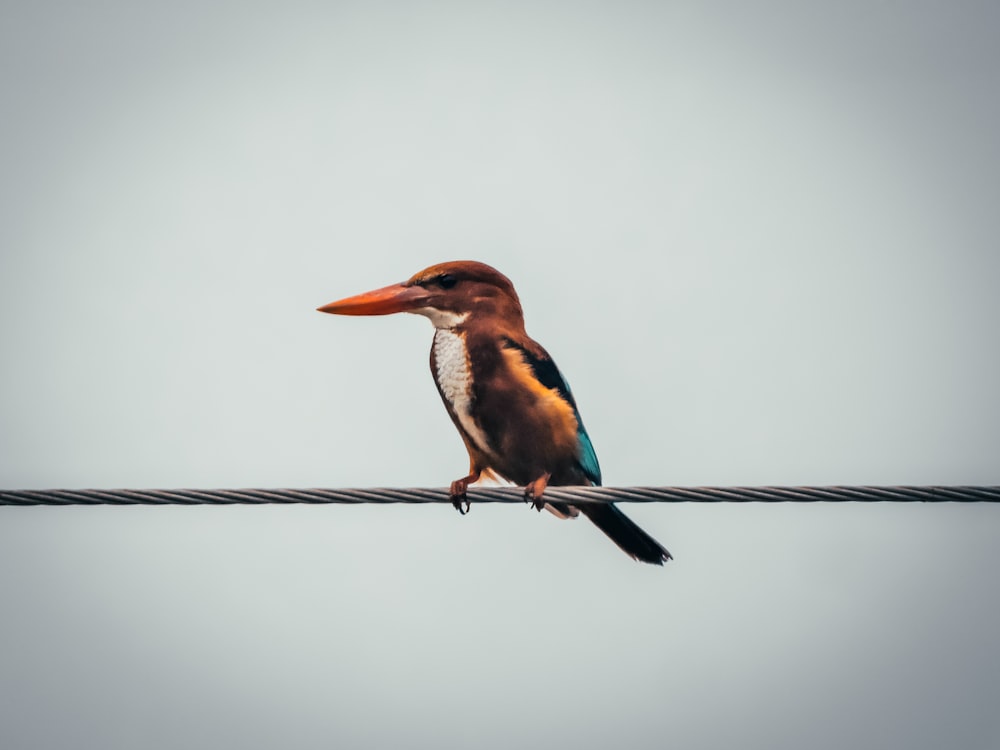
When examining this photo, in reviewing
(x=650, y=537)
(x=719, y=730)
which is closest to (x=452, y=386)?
(x=650, y=537)

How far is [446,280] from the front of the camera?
442 centimetres

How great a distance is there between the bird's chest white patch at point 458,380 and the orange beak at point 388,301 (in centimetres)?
24

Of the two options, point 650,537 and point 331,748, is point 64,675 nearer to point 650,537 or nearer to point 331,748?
point 331,748

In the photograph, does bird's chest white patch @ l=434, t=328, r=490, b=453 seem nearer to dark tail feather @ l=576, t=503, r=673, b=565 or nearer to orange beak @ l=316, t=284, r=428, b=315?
orange beak @ l=316, t=284, r=428, b=315

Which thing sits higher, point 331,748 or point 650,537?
point 650,537

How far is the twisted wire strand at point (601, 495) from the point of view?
2.69m

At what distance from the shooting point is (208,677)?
45125mm

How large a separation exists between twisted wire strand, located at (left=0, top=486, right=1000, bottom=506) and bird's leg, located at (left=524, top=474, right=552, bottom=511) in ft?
1.90

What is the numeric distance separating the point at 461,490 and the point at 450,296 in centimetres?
104

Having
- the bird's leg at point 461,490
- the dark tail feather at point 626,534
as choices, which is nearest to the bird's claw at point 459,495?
the bird's leg at point 461,490

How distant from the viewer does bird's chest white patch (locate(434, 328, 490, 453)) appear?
418 centimetres

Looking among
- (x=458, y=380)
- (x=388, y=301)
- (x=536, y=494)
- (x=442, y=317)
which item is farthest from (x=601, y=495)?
(x=388, y=301)

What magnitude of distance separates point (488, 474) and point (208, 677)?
44.7 meters

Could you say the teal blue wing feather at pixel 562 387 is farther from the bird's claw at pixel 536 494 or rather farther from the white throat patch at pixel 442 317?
the bird's claw at pixel 536 494
